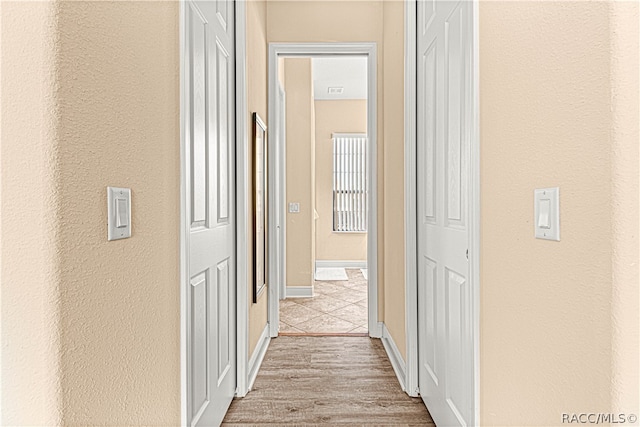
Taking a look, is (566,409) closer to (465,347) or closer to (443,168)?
(465,347)

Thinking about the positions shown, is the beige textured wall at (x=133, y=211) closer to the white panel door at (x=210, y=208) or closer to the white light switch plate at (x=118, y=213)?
the white light switch plate at (x=118, y=213)

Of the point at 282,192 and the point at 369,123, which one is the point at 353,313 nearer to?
the point at 282,192

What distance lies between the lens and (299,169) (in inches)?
203

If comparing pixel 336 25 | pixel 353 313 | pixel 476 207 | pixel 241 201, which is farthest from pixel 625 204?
pixel 353 313

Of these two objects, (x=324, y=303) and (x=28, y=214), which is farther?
(x=324, y=303)

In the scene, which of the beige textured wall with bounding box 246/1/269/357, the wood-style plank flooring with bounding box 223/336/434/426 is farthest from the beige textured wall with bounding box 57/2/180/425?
the beige textured wall with bounding box 246/1/269/357

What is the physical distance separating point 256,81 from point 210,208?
1348 millimetres

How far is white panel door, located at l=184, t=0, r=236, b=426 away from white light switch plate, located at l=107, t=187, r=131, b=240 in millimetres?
441

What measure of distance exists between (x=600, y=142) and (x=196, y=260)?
4.38 feet

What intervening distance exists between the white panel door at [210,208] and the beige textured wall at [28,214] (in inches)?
27.4

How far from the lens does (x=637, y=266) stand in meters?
0.74

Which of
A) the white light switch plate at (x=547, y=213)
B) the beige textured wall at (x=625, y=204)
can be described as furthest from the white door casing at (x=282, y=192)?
the beige textured wall at (x=625, y=204)

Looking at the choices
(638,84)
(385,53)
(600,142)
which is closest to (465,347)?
(600,142)

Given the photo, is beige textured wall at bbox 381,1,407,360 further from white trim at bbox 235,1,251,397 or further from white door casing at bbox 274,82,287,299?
white door casing at bbox 274,82,287,299
